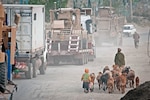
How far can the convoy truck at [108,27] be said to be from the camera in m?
51.5

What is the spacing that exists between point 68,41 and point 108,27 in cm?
1807

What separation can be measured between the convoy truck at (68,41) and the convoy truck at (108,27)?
48.5 ft

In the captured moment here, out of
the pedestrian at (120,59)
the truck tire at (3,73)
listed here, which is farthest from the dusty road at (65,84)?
the truck tire at (3,73)

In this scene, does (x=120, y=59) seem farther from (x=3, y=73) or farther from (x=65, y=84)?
(x=3, y=73)

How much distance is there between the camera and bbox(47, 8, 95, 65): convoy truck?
33.9m

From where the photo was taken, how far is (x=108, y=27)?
170 ft

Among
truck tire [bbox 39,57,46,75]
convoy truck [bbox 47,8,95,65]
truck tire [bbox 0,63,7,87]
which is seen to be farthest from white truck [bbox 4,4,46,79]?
truck tire [bbox 0,63,7,87]

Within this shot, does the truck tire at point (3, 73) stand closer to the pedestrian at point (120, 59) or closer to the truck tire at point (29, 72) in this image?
the pedestrian at point (120, 59)

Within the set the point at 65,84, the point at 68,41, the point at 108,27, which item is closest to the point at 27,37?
the point at 65,84

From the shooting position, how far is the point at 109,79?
69.6 ft

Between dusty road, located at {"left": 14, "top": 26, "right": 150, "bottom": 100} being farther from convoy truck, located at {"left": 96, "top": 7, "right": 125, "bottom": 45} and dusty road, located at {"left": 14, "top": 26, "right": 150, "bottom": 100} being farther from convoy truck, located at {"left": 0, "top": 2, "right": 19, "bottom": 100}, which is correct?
convoy truck, located at {"left": 96, "top": 7, "right": 125, "bottom": 45}

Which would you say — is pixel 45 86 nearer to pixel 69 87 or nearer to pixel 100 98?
pixel 69 87

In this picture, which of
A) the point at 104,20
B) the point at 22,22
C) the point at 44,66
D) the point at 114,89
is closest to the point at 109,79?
the point at 114,89

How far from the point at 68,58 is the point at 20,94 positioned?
44.7 ft
